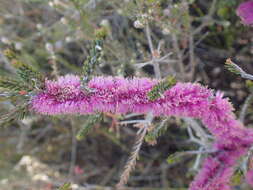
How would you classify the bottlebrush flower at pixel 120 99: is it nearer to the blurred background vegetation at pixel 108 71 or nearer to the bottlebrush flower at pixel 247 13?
the bottlebrush flower at pixel 247 13

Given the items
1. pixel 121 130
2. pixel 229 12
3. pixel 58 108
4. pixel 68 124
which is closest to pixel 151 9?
pixel 58 108

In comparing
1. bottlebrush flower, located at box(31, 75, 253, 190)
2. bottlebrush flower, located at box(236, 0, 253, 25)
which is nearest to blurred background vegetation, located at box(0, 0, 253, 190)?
bottlebrush flower, located at box(236, 0, 253, 25)

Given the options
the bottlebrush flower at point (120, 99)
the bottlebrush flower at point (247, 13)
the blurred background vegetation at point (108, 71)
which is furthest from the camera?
the blurred background vegetation at point (108, 71)

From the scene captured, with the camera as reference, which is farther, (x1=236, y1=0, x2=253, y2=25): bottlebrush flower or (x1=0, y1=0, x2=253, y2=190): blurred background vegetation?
A: (x1=0, y1=0, x2=253, y2=190): blurred background vegetation

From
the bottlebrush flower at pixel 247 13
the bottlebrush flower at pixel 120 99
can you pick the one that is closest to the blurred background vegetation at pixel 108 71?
the bottlebrush flower at pixel 247 13

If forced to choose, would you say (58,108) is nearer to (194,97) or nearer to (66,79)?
(66,79)

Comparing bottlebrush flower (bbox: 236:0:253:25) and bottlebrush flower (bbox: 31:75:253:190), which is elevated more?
bottlebrush flower (bbox: 236:0:253:25)

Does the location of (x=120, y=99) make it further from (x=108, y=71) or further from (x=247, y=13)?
(x=108, y=71)

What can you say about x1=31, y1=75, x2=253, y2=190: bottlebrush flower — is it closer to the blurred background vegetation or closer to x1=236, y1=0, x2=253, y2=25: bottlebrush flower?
x1=236, y1=0, x2=253, y2=25: bottlebrush flower
